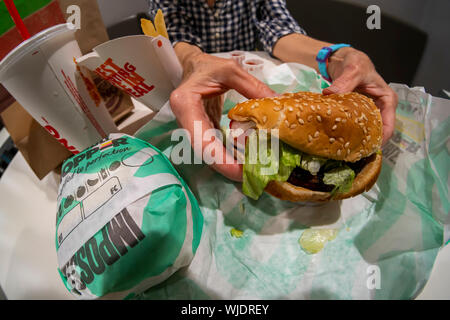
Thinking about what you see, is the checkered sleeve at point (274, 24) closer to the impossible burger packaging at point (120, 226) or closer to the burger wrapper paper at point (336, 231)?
the burger wrapper paper at point (336, 231)

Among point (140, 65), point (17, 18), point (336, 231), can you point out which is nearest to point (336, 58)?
point (336, 231)

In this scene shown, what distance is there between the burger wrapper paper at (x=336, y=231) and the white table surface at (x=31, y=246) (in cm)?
7

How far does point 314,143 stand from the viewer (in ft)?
2.51

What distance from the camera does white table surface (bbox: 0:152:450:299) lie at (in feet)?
2.55

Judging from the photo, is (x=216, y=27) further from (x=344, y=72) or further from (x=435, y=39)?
(x=435, y=39)

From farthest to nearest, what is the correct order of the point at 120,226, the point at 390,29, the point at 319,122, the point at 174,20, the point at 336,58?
1. the point at 390,29
2. the point at 174,20
3. the point at 336,58
4. the point at 319,122
5. the point at 120,226

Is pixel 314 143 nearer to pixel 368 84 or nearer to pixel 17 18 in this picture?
pixel 368 84

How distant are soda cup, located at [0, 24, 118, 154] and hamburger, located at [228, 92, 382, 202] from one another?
0.56 metres

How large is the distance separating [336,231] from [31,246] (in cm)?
117

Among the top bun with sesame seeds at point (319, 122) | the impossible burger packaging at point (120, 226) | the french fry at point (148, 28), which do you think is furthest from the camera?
the french fry at point (148, 28)

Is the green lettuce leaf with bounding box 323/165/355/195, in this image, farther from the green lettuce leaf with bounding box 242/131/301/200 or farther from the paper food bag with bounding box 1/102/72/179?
the paper food bag with bounding box 1/102/72/179

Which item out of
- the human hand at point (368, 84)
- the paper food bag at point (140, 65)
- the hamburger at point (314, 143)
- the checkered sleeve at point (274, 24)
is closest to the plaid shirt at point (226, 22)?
the checkered sleeve at point (274, 24)

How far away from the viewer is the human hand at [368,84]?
3.13 ft
